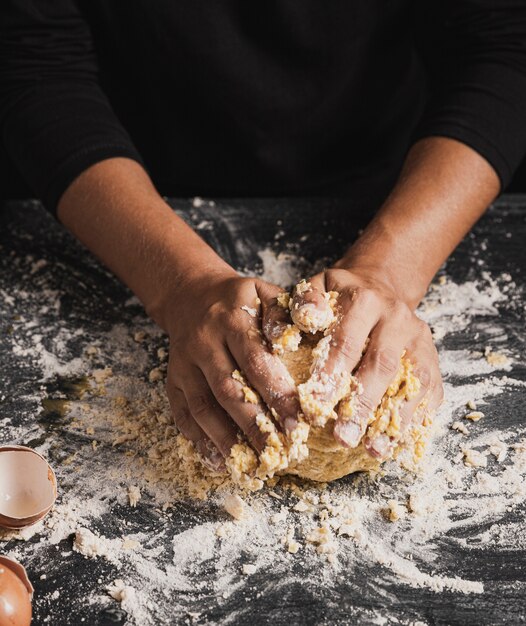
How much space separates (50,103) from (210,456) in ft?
2.75

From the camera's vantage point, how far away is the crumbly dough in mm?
1040

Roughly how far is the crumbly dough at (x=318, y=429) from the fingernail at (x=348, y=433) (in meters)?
0.01

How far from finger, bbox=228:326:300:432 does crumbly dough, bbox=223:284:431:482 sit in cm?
1

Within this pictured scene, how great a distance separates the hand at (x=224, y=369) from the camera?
1064 mm

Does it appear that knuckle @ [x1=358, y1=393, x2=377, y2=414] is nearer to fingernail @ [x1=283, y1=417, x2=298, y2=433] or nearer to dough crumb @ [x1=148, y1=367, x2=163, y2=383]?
fingernail @ [x1=283, y1=417, x2=298, y2=433]

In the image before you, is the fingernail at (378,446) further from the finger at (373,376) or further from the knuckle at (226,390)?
the knuckle at (226,390)

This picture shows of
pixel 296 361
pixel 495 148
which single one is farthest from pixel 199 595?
pixel 495 148

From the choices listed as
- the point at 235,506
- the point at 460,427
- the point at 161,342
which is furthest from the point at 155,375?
the point at 460,427

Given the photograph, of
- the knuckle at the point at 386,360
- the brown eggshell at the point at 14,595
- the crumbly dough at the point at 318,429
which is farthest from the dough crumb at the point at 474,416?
the brown eggshell at the point at 14,595

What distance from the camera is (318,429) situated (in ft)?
3.53

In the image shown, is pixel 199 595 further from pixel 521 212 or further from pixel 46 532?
pixel 521 212

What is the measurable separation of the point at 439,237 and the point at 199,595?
0.80m

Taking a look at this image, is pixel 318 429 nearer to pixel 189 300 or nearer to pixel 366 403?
pixel 366 403

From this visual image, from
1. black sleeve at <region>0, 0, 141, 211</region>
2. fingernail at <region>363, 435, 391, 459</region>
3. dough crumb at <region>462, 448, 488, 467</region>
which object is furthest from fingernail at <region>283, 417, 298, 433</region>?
black sleeve at <region>0, 0, 141, 211</region>
